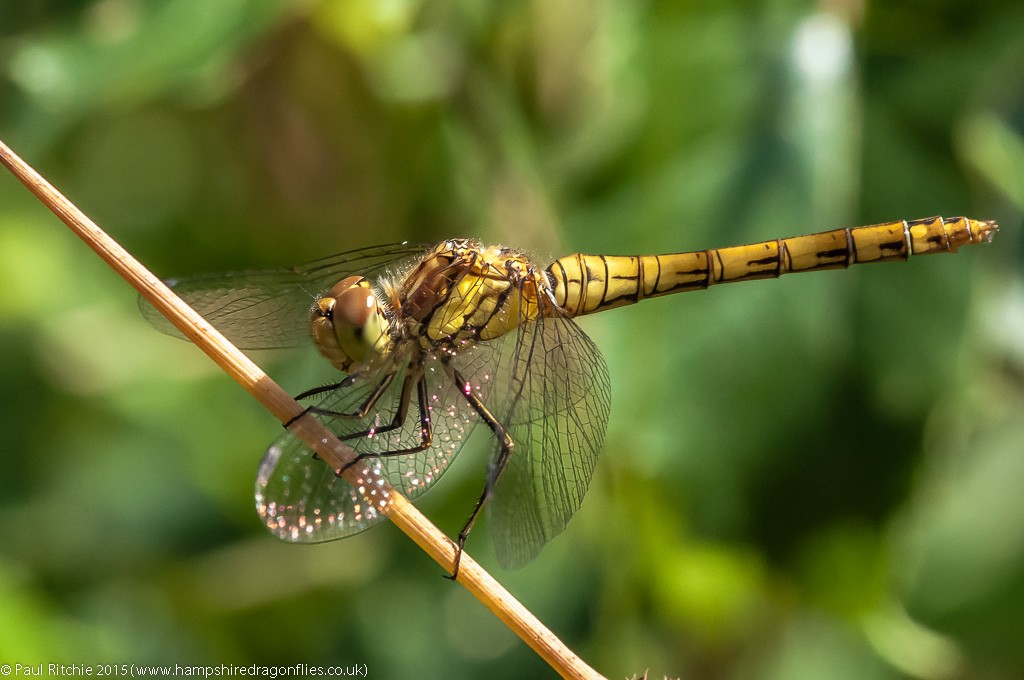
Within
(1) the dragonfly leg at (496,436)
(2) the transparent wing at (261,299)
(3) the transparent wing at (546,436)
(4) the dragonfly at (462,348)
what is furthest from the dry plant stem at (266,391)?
(2) the transparent wing at (261,299)

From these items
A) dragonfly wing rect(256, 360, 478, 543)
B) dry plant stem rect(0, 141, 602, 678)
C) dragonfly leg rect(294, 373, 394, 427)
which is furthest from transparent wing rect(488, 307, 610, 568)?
dry plant stem rect(0, 141, 602, 678)

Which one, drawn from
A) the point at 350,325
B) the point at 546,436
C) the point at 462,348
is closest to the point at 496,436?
the point at 546,436

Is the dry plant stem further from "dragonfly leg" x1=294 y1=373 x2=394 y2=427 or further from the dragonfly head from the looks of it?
the dragonfly head

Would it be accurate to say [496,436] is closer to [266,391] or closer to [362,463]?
[362,463]

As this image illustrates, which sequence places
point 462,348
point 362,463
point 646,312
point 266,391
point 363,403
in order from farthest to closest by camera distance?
1. point 646,312
2. point 462,348
3. point 363,403
4. point 362,463
5. point 266,391

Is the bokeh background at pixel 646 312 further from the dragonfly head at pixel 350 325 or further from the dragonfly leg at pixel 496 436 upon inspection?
the dragonfly head at pixel 350 325

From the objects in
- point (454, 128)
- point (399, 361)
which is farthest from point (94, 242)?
point (454, 128)

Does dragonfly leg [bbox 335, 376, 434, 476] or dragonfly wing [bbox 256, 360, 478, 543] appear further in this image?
dragonfly leg [bbox 335, 376, 434, 476]
